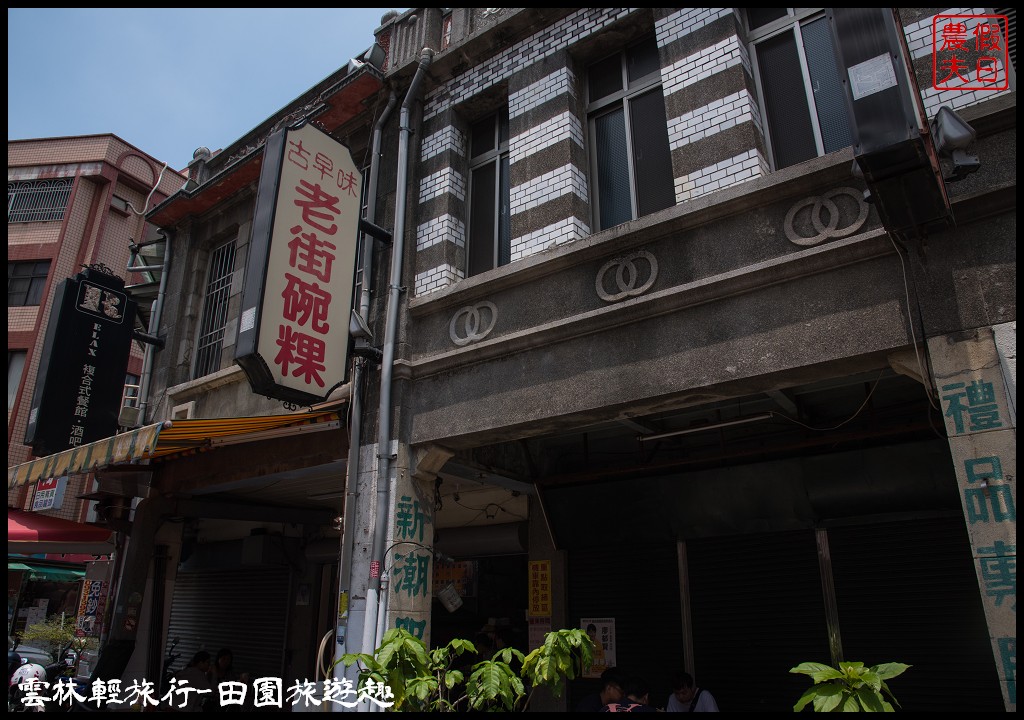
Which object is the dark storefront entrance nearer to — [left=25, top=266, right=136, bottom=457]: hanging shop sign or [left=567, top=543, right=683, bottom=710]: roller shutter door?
[left=567, top=543, right=683, bottom=710]: roller shutter door

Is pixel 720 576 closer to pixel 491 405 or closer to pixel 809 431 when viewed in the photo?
pixel 809 431

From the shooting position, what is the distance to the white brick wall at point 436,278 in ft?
28.4

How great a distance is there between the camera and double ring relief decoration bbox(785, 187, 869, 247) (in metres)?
5.75

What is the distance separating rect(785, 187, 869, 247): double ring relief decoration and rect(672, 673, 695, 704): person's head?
4838 millimetres

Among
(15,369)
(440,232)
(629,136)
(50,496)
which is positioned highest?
(15,369)

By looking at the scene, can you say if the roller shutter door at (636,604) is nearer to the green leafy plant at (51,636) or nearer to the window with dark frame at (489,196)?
the window with dark frame at (489,196)

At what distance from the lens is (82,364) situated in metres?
10.8

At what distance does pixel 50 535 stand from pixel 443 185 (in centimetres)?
783

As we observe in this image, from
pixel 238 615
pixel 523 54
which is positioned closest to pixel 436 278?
pixel 523 54

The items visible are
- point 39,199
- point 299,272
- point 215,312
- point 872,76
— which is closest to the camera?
point 872,76

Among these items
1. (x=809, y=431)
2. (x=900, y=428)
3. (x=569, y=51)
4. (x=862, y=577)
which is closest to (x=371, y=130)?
(x=569, y=51)

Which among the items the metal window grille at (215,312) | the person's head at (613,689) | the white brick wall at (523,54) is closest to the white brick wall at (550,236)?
the white brick wall at (523,54)

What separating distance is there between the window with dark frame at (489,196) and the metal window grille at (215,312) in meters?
5.10

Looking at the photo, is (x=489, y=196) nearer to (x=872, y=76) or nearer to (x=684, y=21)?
(x=684, y=21)
